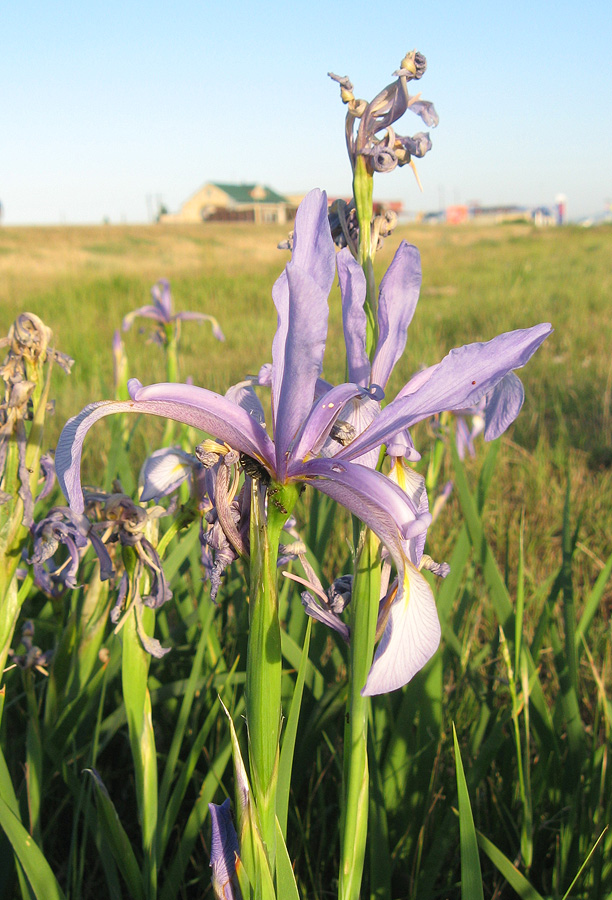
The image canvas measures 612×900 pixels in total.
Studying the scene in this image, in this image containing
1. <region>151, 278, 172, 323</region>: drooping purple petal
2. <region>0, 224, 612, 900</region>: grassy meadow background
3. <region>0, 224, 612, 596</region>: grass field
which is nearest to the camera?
<region>0, 224, 612, 900</region>: grassy meadow background

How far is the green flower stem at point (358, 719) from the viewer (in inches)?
24.5

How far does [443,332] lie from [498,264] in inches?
294

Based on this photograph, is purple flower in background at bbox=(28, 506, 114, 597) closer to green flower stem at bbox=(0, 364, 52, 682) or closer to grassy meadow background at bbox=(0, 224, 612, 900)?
green flower stem at bbox=(0, 364, 52, 682)

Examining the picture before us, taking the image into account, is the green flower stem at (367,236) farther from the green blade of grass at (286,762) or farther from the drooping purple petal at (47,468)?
the drooping purple petal at (47,468)

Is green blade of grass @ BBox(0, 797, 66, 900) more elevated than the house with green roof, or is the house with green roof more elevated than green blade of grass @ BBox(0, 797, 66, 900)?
the house with green roof

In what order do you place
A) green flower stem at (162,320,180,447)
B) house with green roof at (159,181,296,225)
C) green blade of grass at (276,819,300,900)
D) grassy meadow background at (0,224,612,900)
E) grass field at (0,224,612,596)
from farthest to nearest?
house with green roof at (159,181,296,225), grass field at (0,224,612,596), green flower stem at (162,320,180,447), grassy meadow background at (0,224,612,900), green blade of grass at (276,819,300,900)

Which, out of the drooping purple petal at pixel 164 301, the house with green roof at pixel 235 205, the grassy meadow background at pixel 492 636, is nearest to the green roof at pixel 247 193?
the house with green roof at pixel 235 205

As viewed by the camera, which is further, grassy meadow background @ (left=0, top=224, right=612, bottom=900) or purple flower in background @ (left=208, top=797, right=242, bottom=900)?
grassy meadow background @ (left=0, top=224, right=612, bottom=900)

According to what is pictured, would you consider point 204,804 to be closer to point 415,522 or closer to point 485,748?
point 485,748

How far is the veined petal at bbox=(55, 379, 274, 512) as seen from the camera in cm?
51

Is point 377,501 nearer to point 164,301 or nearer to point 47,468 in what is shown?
point 47,468

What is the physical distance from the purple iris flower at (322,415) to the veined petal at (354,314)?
0.08 meters

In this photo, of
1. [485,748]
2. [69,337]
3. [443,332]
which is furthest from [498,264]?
[485,748]

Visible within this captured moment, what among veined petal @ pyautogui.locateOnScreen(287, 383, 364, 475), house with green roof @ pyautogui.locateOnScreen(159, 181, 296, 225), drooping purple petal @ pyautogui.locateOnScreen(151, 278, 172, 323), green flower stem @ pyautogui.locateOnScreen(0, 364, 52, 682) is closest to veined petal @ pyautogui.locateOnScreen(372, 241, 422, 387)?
veined petal @ pyautogui.locateOnScreen(287, 383, 364, 475)
